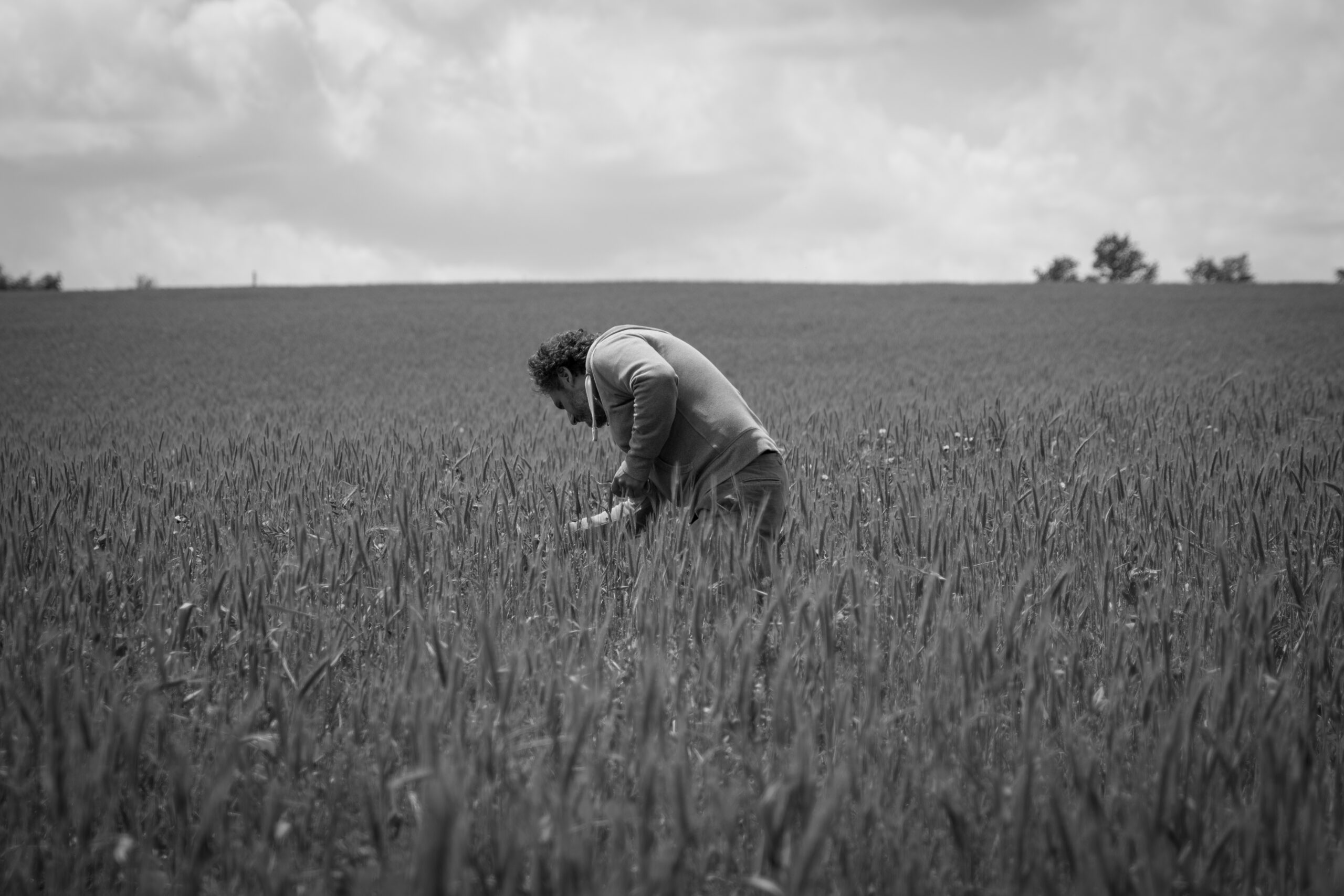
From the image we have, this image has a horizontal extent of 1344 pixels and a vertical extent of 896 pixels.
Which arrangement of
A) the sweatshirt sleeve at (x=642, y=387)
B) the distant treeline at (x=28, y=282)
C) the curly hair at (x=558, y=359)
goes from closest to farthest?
1. the sweatshirt sleeve at (x=642, y=387)
2. the curly hair at (x=558, y=359)
3. the distant treeline at (x=28, y=282)

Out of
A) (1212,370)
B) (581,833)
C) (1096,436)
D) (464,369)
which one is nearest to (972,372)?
(1212,370)

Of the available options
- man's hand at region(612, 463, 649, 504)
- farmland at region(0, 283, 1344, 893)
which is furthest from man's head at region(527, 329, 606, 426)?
farmland at region(0, 283, 1344, 893)

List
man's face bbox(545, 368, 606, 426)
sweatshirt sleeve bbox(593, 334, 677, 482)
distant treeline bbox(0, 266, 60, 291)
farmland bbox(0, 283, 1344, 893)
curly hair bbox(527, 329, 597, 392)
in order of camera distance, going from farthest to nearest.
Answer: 1. distant treeline bbox(0, 266, 60, 291)
2. man's face bbox(545, 368, 606, 426)
3. curly hair bbox(527, 329, 597, 392)
4. sweatshirt sleeve bbox(593, 334, 677, 482)
5. farmland bbox(0, 283, 1344, 893)

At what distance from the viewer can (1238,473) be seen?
461cm

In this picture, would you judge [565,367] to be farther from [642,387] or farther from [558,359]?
[642,387]

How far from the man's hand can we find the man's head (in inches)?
9.6

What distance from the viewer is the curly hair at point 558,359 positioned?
3748 millimetres

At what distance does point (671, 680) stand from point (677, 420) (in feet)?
5.24

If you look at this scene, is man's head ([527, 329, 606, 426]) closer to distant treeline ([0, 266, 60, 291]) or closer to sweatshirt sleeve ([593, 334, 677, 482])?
sweatshirt sleeve ([593, 334, 677, 482])

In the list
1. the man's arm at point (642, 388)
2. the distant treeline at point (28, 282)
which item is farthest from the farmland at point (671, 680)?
the distant treeline at point (28, 282)

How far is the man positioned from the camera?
142 inches

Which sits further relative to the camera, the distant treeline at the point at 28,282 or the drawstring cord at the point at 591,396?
the distant treeline at the point at 28,282

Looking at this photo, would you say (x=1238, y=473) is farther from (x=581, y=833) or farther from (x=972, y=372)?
(x=972, y=372)

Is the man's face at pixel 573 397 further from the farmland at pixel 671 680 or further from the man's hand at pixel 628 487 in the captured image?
the farmland at pixel 671 680
